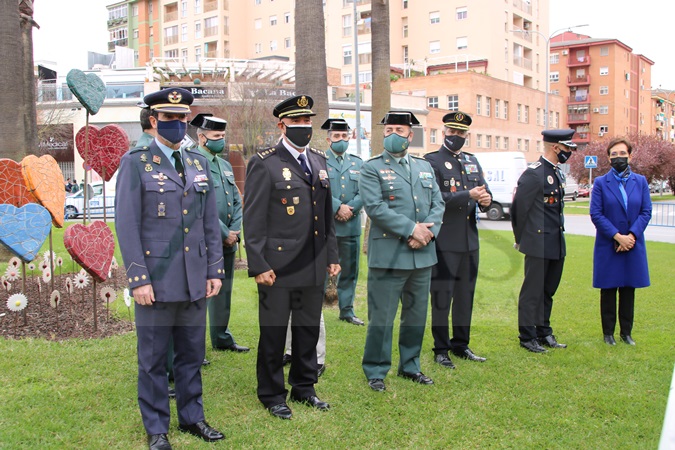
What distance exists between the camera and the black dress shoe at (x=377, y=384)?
16.5 ft

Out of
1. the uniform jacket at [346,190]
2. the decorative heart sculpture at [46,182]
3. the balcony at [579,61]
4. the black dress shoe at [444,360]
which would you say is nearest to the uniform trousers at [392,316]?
the black dress shoe at [444,360]

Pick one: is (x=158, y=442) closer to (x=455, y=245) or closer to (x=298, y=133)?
(x=298, y=133)

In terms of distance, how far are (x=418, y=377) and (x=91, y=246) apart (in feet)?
11.0

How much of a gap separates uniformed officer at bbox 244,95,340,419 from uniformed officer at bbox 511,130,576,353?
2.56 metres

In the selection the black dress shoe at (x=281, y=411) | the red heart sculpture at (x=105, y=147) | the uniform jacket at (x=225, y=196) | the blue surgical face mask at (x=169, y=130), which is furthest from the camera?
the red heart sculpture at (x=105, y=147)

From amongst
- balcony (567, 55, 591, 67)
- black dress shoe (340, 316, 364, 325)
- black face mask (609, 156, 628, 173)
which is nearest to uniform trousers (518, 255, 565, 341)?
black face mask (609, 156, 628, 173)

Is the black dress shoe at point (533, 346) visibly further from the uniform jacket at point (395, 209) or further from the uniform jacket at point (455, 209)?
the uniform jacket at point (395, 209)

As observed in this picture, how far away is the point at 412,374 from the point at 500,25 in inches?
2183

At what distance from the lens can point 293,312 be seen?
15.6ft

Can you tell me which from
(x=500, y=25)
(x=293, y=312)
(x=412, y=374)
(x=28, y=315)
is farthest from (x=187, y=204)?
(x=500, y=25)

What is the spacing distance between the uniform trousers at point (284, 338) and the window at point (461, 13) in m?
55.3

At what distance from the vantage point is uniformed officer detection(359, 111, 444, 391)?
5.10 m

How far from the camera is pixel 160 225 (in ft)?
13.1

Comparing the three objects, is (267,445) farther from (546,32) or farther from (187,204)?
(546,32)
